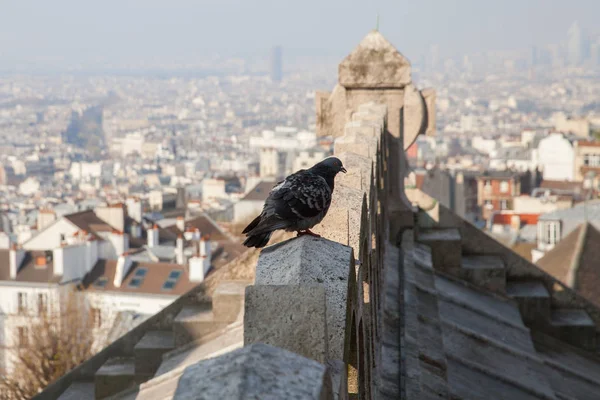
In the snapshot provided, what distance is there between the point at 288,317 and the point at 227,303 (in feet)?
17.6

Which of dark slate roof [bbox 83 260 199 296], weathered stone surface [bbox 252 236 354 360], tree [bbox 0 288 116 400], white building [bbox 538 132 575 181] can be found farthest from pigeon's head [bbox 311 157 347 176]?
white building [bbox 538 132 575 181]

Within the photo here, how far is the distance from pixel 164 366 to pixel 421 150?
159 meters

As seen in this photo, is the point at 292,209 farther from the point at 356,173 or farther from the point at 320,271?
the point at 356,173

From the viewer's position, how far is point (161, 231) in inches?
2208

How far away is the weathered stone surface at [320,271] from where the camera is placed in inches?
111

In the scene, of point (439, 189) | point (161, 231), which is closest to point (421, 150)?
point (439, 189)

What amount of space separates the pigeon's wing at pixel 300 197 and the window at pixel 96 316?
3057 cm

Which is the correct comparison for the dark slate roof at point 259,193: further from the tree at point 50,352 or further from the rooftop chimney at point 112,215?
the tree at point 50,352

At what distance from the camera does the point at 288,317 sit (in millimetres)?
2438

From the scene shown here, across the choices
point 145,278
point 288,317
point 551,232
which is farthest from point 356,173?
point 145,278

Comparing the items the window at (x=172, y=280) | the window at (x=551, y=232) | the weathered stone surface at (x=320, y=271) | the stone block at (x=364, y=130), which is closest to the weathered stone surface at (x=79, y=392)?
the stone block at (x=364, y=130)

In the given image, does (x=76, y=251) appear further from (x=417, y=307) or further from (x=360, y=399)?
(x=360, y=399)

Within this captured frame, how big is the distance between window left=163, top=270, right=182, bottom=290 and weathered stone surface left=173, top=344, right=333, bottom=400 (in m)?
39.1

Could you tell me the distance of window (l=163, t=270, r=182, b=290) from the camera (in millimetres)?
41000
